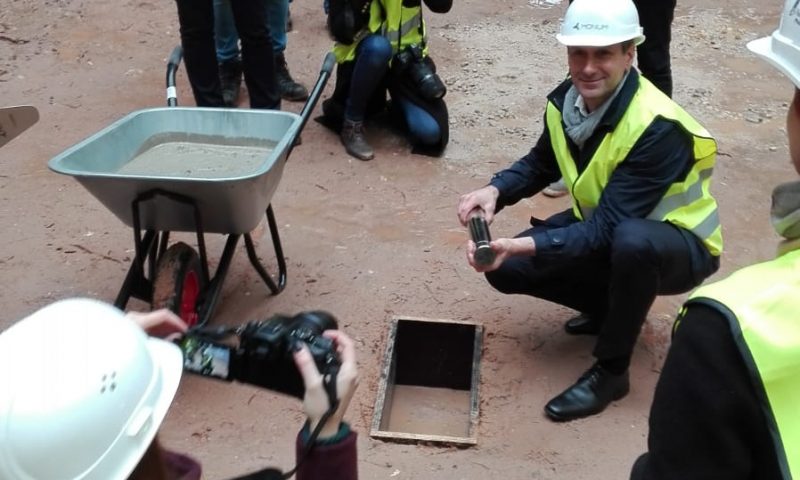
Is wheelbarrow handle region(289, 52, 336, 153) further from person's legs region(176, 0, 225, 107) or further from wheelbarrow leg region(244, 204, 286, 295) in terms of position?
person's legs region(176, 0, 225, 107)

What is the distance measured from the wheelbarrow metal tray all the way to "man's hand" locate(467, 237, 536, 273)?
68 cm

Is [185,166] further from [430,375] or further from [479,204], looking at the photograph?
[430,375]

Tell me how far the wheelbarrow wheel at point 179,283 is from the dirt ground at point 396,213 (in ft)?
0.72

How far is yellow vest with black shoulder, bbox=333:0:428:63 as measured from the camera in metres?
4.43

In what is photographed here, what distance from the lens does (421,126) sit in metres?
4.50

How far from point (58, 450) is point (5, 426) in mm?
79

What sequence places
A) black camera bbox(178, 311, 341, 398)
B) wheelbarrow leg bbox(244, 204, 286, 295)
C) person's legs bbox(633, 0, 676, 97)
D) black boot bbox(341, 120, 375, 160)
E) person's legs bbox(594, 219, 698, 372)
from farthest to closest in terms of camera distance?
black boot bbox(341, 120, 375, 160) < person's legs bbox(633, 0, 676, 97) < wheelbarrow leg bbox(244, 204, 286, 295) < person's legs bbox(594, 219, 698, 372) < black camera bbox(178, 311, 341, 398)

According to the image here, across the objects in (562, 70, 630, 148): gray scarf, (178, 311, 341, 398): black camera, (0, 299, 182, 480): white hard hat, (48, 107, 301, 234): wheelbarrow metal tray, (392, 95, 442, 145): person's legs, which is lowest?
(392, 95, 442, 145): person's legs

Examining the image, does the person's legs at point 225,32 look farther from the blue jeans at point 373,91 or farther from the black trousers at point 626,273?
the black trousers at point 626,273

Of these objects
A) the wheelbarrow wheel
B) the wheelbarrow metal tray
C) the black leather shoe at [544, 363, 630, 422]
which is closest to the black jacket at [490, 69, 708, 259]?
the black leather shoe at [544, 363, 630, 422]

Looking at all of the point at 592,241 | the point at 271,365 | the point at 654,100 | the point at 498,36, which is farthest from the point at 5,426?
the point at 498,36

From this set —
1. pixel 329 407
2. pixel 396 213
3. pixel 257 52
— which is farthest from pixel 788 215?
pixel 257 52

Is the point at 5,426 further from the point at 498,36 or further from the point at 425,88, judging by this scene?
the point at 498,36

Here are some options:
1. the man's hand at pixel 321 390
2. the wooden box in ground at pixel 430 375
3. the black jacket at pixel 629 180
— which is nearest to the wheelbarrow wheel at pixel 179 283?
the wooden box in ground at pixel 430 375
